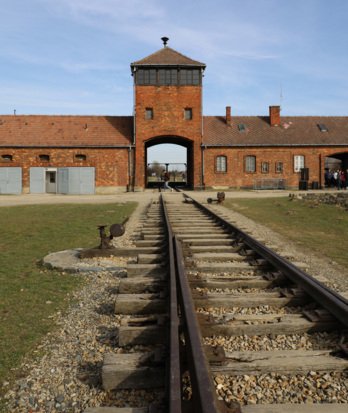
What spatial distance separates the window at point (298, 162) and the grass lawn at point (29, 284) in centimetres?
2761

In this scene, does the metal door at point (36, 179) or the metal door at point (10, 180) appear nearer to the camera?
the metal door at point (10, 180)

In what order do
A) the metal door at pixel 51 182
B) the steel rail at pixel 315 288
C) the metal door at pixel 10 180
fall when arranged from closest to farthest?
the steel rail at pixel 315 288 → the metal door at pixel 10 180 → the metal door at pixel 51 182

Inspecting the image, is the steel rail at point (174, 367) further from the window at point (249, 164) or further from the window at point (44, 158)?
the window at point (249, 164)

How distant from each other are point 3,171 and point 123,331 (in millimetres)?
33145

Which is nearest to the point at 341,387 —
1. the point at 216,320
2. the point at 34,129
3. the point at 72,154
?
the point at 216,320

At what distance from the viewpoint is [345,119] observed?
127ft

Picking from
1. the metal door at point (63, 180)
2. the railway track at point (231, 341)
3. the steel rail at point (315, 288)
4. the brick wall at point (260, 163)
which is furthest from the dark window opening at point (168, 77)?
the railway track at point (231, 341)

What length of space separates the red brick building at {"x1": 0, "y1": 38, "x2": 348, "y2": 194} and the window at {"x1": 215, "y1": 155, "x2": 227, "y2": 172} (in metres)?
0.09

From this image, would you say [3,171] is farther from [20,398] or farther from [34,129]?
[20,398]

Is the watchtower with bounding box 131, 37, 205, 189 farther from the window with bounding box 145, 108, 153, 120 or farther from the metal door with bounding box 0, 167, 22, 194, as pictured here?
the metal door with bounding box 0, 167, 22, 194

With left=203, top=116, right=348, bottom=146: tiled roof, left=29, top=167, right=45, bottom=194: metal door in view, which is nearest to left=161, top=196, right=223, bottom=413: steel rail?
left=203, top=116, right=348, bottom=146: tiled roof

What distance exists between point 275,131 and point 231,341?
35.7m

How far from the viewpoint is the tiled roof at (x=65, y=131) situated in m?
33.5

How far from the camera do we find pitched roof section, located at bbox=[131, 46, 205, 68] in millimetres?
32469
